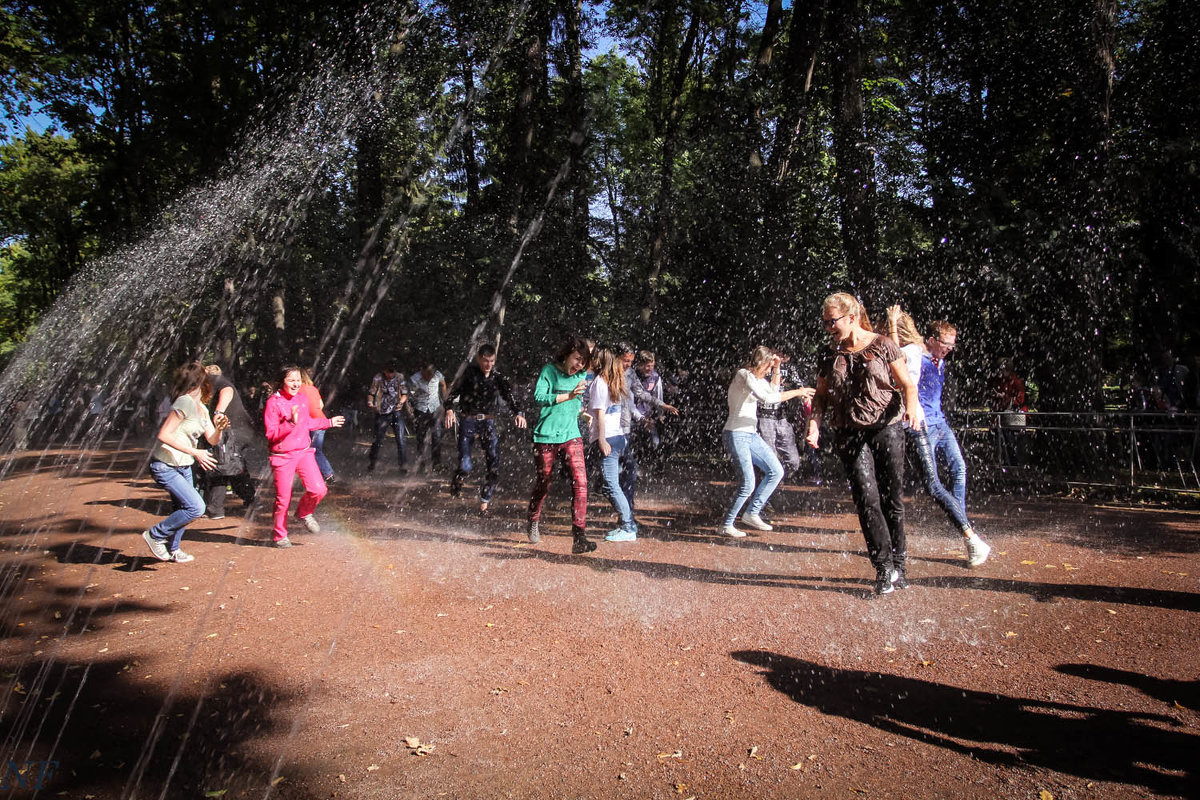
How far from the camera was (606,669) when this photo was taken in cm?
423

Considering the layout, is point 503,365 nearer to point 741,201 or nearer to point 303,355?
point 741,201

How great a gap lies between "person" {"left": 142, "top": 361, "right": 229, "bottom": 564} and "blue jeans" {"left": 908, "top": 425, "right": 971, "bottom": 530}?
5.83 metres

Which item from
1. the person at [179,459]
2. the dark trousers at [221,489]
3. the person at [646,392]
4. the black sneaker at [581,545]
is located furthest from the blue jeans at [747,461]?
the dark trousers at [221,489]

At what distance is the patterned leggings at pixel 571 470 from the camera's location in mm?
6867

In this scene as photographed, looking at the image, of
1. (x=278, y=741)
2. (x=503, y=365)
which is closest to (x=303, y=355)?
(x=503, y=365)

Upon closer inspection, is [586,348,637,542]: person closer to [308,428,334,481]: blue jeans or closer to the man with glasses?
the man with glasses

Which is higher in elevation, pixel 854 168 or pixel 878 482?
pixel 854 168

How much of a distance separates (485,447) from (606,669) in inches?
224

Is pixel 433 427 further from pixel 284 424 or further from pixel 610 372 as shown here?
pixel 610 372

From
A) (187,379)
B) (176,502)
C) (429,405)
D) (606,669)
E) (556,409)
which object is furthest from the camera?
(429,405)

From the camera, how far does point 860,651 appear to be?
434 cm

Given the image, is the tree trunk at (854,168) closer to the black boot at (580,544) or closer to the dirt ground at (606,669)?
the dirt ground at (606,669)

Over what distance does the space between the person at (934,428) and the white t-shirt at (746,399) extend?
1306 millimetres

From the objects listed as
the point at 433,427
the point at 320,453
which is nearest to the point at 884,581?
the point at 320,453
